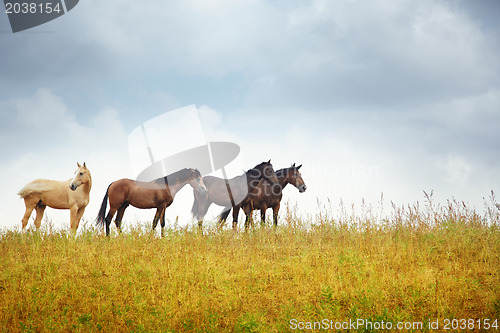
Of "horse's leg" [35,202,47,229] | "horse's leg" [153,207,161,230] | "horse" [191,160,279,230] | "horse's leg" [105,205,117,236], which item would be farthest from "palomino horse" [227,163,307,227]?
"horse's leg" [35,202,47,229]

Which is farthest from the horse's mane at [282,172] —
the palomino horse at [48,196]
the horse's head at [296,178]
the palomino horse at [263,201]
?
the palomino horse at [48,196]

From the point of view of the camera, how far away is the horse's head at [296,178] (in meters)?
16.3

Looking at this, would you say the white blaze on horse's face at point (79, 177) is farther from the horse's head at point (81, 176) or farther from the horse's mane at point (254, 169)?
the horse's mane at point (254, 169)

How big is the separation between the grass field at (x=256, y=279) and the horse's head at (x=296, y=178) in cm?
397

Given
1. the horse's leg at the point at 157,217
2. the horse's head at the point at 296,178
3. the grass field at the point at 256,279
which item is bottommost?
the grass field at the point at 256,279

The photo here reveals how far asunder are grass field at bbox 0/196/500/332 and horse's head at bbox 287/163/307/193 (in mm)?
3973

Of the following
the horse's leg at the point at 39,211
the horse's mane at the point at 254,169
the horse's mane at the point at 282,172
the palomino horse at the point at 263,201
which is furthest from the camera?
the horse's mane at the point at 282,172

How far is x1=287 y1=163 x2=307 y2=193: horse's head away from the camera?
641 inches

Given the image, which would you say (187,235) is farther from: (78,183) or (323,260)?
(78,183)

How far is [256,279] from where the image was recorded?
8.78m

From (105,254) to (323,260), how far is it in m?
5.40

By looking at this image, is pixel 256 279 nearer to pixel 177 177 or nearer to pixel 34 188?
pixel 177 177

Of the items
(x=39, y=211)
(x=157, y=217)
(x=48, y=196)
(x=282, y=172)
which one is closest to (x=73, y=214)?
(x=48, y=196)

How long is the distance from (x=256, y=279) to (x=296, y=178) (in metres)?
7.92
